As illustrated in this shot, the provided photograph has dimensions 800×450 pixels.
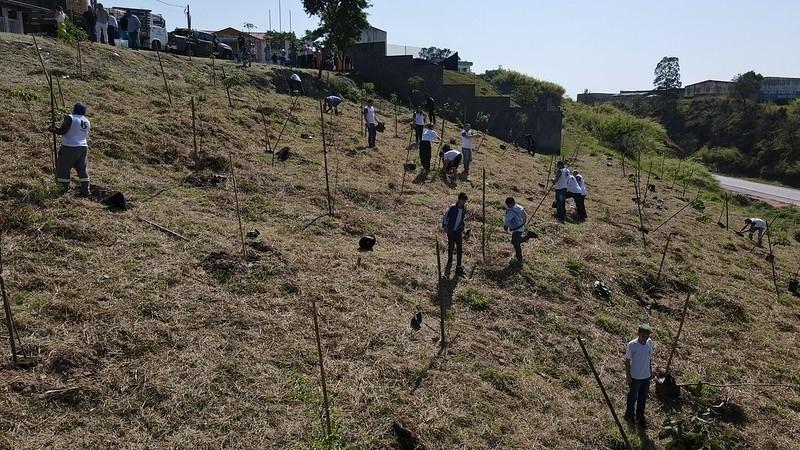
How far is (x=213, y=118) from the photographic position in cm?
1244

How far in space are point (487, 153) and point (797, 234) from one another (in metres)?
9.49

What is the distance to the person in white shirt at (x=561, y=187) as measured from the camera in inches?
456

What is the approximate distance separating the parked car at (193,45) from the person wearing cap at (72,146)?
14.2 meters

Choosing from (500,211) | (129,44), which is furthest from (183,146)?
(129,44)

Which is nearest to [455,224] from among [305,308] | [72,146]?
[305,308]

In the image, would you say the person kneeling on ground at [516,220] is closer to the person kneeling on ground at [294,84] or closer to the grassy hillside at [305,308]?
the grassy hillside at [305,308]

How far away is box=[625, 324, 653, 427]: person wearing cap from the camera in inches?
223

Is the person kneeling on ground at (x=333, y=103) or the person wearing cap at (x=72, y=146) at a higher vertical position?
the person kneeling on ground at (x=333, y=103)

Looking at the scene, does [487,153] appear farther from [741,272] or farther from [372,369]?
[372,369]

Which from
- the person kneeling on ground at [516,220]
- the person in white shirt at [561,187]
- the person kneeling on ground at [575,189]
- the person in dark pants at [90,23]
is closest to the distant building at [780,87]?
the person kneeling on ground at [575,189]

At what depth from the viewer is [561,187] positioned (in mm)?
11711

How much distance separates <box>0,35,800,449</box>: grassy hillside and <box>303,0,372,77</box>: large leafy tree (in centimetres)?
1045

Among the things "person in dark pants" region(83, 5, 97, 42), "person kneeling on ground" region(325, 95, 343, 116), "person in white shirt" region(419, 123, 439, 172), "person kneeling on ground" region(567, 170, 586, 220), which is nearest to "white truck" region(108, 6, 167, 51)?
"person in dark pants" region(83, 5, 97, 42)

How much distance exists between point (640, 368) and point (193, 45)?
805 inches
